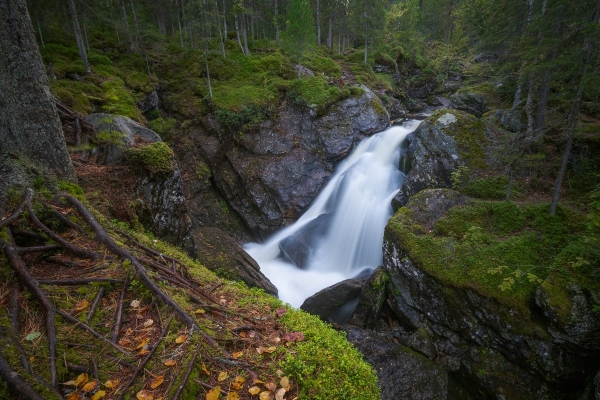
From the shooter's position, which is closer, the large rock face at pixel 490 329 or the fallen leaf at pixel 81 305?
the fallen leaf at pixel 81 305

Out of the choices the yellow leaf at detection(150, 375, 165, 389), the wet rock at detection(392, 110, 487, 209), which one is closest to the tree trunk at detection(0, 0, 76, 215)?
the yellow leaf at detection(150, 375, 165, 389)

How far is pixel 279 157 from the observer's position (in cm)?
1436

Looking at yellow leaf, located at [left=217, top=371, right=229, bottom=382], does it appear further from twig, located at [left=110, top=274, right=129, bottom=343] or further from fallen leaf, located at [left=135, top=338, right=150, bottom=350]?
twig, located at [left=110, top=274, right=129, bottom=343]

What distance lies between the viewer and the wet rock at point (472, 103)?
15.8m

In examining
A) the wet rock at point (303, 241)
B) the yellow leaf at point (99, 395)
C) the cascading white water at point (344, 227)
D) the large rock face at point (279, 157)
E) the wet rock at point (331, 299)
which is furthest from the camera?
the large rock face at point (279, 157)

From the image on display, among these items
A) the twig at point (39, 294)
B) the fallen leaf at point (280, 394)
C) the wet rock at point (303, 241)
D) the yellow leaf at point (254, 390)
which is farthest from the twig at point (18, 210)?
the wet rock at point (303, 241)

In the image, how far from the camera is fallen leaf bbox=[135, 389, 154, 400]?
5.82 feet

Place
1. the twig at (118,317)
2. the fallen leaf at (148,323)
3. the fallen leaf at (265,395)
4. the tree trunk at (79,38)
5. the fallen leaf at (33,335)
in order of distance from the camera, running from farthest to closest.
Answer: the tree trunk at (79,38)
the fallen leaf at (148,323)
the twig at (118,317)
the fallen leaf at (33,335)
the fallen leaf at (265,395)

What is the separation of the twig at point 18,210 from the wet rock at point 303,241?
9.79 metres

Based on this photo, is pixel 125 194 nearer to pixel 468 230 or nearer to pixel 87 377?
pixel 87 377

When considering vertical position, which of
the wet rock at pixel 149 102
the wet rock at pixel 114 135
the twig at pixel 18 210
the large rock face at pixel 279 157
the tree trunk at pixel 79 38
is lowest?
the large rock face at pixel 279 157

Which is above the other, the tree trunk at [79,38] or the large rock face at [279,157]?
the tree trunk at [79,38]

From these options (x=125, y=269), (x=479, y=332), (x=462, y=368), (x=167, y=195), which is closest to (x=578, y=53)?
(x=479, y=332)

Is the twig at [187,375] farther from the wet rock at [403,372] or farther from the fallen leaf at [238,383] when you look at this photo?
the wet rock at [403,372]
